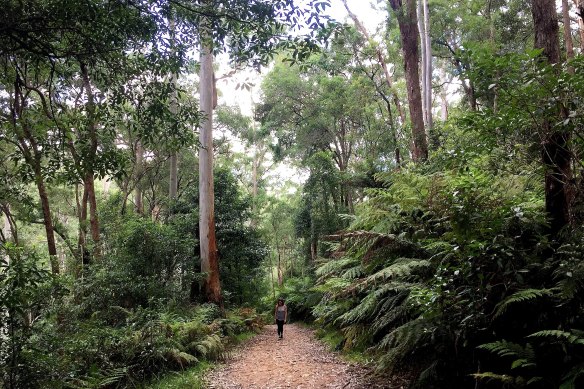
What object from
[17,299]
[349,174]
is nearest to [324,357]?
[17,299]

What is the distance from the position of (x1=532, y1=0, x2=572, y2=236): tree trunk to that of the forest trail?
2.89 m

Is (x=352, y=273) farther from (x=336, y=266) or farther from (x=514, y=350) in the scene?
(x=514, y=350)

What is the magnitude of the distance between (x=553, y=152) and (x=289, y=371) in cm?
576

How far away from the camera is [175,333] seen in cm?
802

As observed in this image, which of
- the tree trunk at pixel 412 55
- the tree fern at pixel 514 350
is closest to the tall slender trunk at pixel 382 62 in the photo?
the tree trunk at pixel 412 55

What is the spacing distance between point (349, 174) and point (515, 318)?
536 inches

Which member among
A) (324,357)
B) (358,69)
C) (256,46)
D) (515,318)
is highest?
(358,69)

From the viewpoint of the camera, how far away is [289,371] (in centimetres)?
721

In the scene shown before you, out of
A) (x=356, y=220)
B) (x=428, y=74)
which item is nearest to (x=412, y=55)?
(x=428, y=74)

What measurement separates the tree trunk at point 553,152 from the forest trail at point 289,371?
2888 millimetres

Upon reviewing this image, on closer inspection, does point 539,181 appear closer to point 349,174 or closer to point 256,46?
point 256,46

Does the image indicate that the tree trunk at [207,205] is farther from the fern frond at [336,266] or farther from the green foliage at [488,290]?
the green foliage at [488,290]

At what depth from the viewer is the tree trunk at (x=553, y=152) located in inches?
145

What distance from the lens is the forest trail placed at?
605cm
